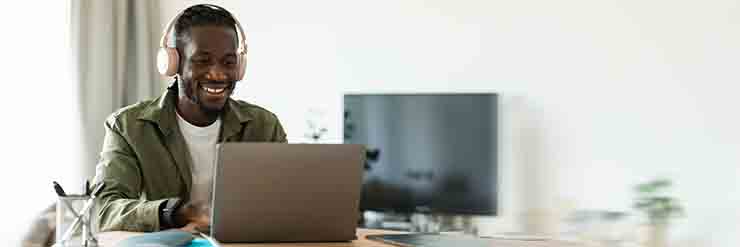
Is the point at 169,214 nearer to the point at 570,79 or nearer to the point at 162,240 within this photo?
the point at 162,240

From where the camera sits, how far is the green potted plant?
4.26 meters

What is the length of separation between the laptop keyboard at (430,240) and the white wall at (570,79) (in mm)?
2229

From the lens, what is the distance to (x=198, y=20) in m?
2.57

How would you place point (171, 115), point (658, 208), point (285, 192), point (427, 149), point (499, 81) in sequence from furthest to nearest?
point (427, 149) < point (499, 81) < point (658, 208) < point (171, 115) < point (285, 192)

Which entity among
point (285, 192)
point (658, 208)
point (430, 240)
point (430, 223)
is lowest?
point (430, 223)

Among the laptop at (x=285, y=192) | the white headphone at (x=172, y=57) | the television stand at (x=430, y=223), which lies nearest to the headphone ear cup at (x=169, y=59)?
the white headphone at (x=172, y=57)

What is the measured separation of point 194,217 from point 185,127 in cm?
55

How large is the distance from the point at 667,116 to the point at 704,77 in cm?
22

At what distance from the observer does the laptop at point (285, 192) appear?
200 cm

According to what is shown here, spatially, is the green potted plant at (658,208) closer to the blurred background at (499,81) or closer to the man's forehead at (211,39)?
the blurred background at (499,81)

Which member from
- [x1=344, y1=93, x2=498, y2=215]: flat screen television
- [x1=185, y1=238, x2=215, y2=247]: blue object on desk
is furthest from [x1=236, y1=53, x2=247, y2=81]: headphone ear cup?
[x1=344, y1=93, x2=498, y2=215]: flat screen television

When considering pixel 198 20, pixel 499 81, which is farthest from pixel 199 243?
pixel 499 81

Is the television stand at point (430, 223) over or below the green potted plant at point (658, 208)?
below

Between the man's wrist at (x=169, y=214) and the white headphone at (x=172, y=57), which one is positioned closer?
the man's wrist at (x=169, y=214)
